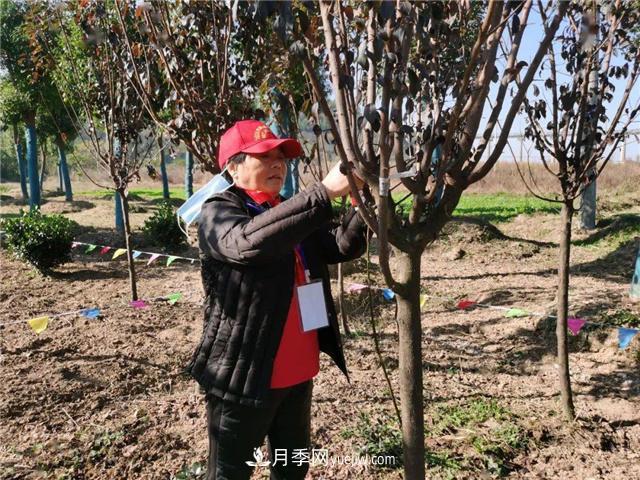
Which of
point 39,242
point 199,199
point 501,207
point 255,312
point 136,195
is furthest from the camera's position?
point 136,195

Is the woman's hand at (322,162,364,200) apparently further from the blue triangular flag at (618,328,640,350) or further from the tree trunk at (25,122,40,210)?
the tree trunk at (25,122,40,210)

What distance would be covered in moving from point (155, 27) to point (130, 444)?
2.71 meters

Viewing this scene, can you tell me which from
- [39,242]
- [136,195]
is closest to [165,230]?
[39,242]

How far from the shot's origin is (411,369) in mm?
1879

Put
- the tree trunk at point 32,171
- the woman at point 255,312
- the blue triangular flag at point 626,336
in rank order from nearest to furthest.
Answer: the woman at point 255,312, the blue triangular flag at point 626,336, the tree trunk at point 32,171

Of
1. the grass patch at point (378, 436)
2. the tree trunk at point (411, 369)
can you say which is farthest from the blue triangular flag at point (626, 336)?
the tree trunk at point (411, 369)

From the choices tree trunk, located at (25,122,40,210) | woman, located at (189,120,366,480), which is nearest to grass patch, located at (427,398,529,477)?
woman, located at (189,120,366,480)

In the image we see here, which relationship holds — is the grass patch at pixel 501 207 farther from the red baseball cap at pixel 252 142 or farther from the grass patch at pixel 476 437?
the red baseball cap at pixel 252 142

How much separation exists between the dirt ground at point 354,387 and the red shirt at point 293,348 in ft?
3.78

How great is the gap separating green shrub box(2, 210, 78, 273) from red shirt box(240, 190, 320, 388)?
22.6 feet

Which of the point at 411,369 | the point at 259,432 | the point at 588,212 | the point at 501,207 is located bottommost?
the point at 259,432

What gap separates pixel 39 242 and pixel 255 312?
22.9 ft

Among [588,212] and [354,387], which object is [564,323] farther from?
[588,212]

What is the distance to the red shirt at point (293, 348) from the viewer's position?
6.08 feet
